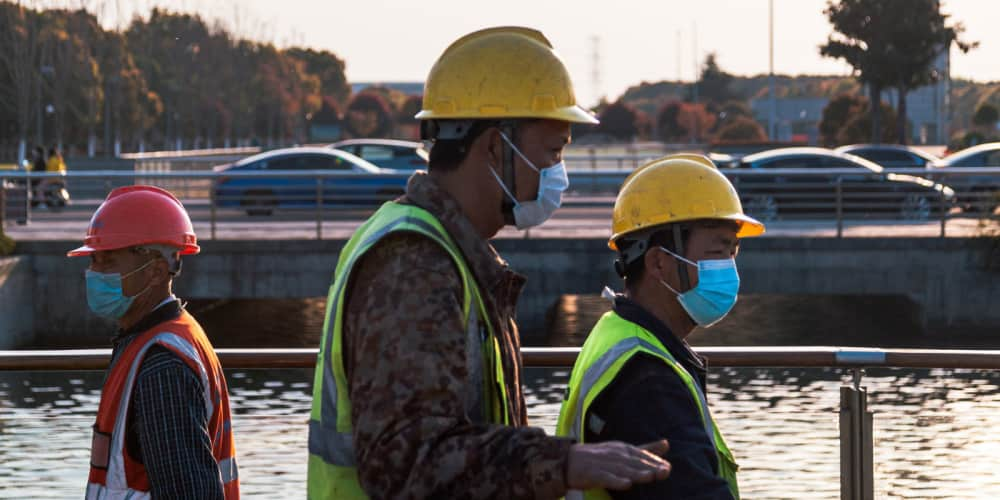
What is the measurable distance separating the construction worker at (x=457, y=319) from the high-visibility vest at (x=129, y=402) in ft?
2.35

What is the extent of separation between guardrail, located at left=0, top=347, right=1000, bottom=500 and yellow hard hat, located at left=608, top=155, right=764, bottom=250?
1264 millimetres

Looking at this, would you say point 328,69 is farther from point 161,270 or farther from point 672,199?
point 672,199

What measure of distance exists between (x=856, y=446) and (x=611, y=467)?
2.33 metres

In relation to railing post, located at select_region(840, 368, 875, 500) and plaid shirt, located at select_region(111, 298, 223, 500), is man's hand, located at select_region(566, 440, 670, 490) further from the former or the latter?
railing post, located at select_region(840, 368, 875, 500)

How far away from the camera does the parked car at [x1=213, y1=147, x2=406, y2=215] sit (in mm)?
25933

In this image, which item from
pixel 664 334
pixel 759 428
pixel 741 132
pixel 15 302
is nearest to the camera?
pixel 664 334

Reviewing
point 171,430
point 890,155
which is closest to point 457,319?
point 171,430

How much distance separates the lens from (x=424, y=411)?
2.64 m

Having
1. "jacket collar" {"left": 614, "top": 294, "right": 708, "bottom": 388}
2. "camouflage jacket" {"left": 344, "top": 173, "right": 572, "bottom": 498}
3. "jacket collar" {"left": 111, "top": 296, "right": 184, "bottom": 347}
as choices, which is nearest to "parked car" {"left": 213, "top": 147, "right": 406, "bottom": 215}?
"jacket collar" {"left": 111, "top": 296, "right": 184, "bottom": 347}

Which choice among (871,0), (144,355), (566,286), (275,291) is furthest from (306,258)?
(871,0)

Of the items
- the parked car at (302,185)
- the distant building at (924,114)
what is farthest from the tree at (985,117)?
the parked car at (302,185)

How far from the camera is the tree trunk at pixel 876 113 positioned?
62.2m

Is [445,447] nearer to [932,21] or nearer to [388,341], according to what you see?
[388,341]

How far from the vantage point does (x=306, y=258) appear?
2422cm
